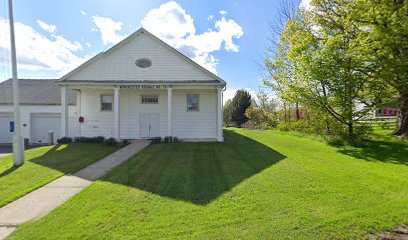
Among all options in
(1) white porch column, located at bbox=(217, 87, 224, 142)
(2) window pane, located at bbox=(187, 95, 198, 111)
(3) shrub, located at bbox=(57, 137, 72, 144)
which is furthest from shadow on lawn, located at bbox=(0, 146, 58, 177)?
(1) white porch column, located at bbox=(217, 87, 224, 142)

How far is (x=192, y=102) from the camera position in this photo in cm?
1664

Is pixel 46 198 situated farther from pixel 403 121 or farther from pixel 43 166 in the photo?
pixel 403 121

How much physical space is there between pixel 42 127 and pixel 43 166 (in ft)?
36.4

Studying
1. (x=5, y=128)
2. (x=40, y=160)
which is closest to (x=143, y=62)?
(x=40, y=160)

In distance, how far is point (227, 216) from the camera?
474cm

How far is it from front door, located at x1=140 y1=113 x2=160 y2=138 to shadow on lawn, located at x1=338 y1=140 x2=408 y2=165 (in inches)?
449

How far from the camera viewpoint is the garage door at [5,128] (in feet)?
60.1

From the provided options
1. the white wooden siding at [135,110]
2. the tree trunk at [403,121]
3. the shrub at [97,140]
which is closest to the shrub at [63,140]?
the shrub at [97,140]

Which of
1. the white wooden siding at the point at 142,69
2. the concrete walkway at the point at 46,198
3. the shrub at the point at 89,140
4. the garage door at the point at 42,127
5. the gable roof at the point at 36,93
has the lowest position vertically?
the concrete walkway at the point at 46,198

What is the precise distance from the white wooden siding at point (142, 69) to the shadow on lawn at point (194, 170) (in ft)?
18.7

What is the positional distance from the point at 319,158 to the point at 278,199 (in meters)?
5.82

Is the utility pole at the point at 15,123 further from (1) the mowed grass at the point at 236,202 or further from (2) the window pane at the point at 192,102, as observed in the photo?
(2) the window pane at the point at 192,102

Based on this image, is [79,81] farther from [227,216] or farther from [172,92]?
[227,216]

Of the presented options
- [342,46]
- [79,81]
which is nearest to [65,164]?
[79,81]
